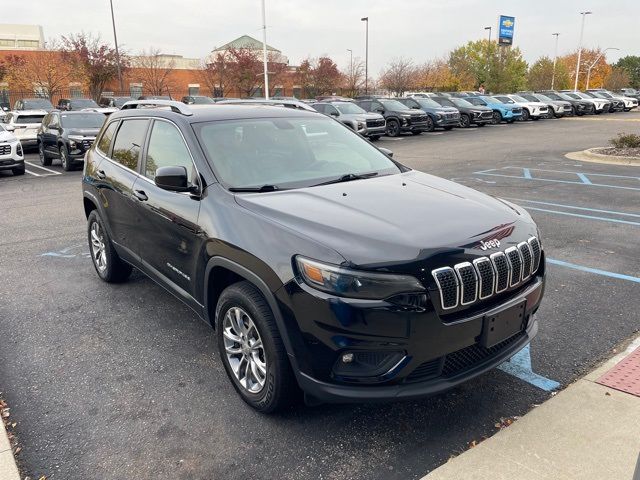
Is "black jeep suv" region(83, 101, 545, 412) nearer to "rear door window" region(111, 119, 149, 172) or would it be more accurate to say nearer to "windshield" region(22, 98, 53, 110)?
"rear door window" region(111, 119, 149, 172)

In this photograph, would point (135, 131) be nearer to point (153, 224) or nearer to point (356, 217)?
point (153, 224)

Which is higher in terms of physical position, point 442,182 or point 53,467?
point 442,182

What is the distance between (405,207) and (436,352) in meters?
0.94

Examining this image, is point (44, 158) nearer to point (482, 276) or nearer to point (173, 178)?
point (173, 178)

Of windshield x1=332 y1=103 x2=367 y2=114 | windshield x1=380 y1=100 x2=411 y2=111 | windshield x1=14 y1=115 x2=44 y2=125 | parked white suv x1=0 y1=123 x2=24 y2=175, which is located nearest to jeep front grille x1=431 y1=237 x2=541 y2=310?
parked white suv x1=0 y1=123 x2=24 y2=175

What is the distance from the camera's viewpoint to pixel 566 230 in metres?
7.30

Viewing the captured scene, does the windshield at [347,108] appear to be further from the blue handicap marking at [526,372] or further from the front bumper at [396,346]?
the front bumper at [396,346]

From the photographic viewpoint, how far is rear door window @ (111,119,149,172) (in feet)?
15.3

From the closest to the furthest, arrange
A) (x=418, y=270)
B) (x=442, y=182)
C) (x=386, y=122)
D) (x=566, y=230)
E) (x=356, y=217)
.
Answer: (x=418, y=270) < (x=356, y=217) < (x=442, y=182) < (x=566, y=230) < (x=386, y=122)

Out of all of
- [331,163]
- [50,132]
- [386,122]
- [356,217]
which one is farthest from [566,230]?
[386,122]

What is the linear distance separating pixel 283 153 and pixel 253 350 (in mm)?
1588

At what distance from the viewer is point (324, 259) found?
2.72 metres

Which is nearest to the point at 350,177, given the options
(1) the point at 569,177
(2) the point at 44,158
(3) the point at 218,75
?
(1) the point at 569,177

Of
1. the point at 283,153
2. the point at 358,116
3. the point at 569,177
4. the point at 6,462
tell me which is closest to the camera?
the point at 6,462
